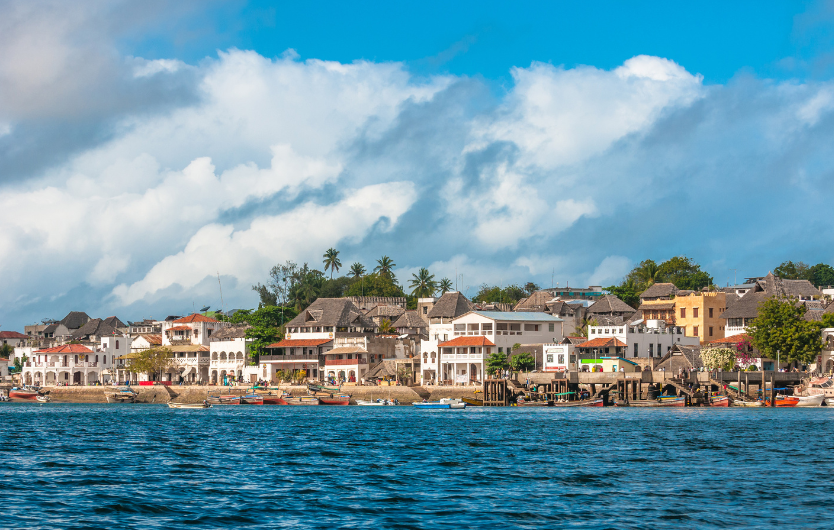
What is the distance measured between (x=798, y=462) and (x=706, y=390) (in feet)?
189

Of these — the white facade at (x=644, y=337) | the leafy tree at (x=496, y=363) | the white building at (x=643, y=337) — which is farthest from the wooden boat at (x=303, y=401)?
the white facade at (x=644, y=337)

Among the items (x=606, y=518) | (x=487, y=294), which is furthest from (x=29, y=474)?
(x=487, y=294)

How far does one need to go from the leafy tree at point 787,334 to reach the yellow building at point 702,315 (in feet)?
74.6

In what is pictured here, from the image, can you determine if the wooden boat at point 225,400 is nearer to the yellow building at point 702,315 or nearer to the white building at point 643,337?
the white building at point 643,337

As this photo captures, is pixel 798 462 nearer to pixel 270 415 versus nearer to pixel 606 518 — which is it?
pixel 606 518

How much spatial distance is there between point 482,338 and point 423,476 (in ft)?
284

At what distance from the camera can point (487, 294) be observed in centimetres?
19738

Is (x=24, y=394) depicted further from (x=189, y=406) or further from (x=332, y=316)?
(x=332, y=316)

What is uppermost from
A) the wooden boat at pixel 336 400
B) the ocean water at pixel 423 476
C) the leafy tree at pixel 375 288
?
the leafy tree at pixel 375 288

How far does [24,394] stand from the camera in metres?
134

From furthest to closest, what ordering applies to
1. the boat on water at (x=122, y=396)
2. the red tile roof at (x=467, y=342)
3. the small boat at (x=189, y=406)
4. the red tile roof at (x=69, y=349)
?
the red tile roof at (x=69, y=349), the boat on water at (x=122, y=396), the red tile roof at (x=467, y=342), the small boat at (x=189, y=406)

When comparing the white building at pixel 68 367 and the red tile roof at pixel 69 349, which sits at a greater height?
the red tile roof at pixel 69 349

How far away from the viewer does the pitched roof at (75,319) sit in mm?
191375

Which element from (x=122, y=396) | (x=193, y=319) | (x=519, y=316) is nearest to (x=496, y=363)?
(x=519, y=316)
